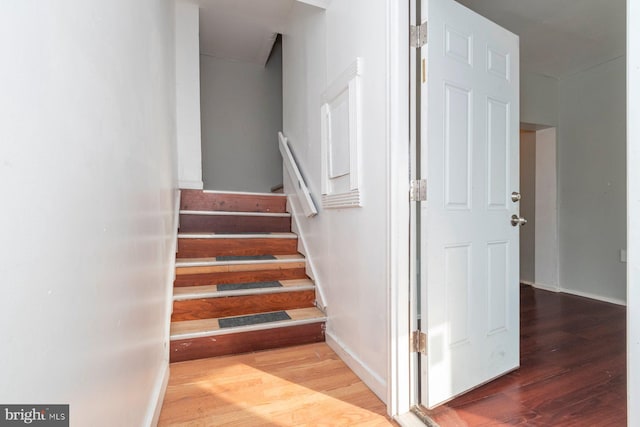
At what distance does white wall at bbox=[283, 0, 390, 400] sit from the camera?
1.52m

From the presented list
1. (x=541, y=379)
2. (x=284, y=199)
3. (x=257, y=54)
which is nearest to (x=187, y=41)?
(x=257, y=54)

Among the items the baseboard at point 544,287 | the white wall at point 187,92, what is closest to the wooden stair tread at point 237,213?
the white wall at point 187,92

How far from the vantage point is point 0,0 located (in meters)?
0.43

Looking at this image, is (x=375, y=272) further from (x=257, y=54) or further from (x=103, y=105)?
(x=257, y=54)

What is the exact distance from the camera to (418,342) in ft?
4.77

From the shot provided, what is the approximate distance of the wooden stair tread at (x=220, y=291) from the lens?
6.95 ft

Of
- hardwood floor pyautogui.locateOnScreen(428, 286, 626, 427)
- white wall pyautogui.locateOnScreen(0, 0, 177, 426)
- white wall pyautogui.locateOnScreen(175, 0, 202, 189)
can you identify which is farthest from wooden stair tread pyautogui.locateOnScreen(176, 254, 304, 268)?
hardwood floor pyautogui.locateOnScreen(428, 286, 626, 427)

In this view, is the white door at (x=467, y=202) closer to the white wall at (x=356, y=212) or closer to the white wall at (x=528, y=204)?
the white wall at (x=356, y=212)

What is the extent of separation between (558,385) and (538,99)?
321 centimetres

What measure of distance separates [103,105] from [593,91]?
4.52m

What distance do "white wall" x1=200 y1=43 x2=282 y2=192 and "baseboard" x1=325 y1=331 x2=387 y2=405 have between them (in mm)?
2942

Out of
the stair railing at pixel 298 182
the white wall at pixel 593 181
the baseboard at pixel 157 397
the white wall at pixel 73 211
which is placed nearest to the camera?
the white wall at pixel 73 211

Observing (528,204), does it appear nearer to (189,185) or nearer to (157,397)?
(189,185)

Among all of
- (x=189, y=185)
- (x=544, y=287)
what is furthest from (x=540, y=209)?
(x=189, y=185)
